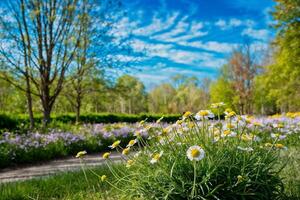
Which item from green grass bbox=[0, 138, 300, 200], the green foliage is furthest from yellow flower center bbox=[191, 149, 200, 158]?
the green foliage

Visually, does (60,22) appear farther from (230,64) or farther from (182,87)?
(182,87)

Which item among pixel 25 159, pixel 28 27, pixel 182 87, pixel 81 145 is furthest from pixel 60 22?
pixel 182 87

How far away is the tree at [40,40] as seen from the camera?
9117 millimetres

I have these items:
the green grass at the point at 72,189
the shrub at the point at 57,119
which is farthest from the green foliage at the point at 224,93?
the green grass at the point at 72,189

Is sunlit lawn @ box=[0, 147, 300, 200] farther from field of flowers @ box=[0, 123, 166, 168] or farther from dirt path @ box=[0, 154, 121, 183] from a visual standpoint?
field of flowers @ box=[0, 123, 166, 168]

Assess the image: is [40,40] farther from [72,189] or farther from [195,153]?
[195,153]

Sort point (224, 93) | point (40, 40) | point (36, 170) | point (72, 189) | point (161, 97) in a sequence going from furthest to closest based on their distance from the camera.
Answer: point (161, 97)
point (224, 93)
point (40, 40)
point (36, 170)
point (72, 189)

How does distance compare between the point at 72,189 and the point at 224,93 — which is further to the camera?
the point at 224,93

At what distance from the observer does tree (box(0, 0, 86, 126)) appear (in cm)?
912

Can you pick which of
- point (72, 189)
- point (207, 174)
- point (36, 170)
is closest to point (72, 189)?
point (72, 189)

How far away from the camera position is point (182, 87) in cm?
5000

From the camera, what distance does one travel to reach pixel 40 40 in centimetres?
925

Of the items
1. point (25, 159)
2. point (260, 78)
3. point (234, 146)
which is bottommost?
point (25, 159)

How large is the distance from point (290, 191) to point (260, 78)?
2200 cm
